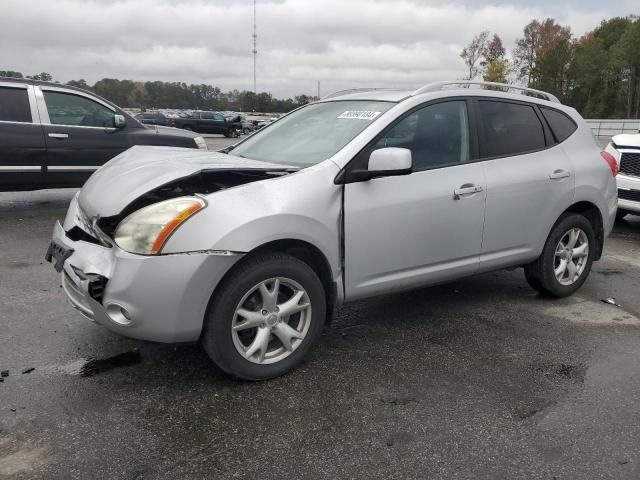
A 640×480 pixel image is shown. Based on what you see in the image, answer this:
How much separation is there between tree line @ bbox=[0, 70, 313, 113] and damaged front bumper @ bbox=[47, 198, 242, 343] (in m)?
83.6

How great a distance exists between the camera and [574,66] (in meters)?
74.9

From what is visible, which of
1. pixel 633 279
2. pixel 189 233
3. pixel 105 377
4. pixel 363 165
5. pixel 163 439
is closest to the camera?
pixel 163 439

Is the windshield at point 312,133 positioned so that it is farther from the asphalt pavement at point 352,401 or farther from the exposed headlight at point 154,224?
the asphalt pavement at point 352,401

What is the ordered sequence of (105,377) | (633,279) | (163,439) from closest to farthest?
(163,439) < (105,377) < (633,279)

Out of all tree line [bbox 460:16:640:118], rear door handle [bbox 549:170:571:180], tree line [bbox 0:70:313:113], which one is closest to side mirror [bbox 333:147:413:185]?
rear door handle [bbox 549:170:571:180]

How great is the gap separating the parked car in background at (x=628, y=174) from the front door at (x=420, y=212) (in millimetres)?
4338

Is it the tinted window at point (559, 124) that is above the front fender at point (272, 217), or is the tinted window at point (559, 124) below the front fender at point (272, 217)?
above

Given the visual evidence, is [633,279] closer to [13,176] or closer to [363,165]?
[363,165]

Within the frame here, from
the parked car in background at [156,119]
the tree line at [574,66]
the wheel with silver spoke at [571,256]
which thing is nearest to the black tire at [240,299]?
the wheel with silver spoke at [571,256]

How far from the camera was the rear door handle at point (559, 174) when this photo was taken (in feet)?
14.5

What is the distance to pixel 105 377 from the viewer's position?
3.22 metres

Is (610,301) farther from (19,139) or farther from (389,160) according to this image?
(19,139)

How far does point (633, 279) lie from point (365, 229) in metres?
3.62

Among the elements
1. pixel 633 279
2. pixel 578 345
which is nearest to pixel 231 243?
pixel 578 345
